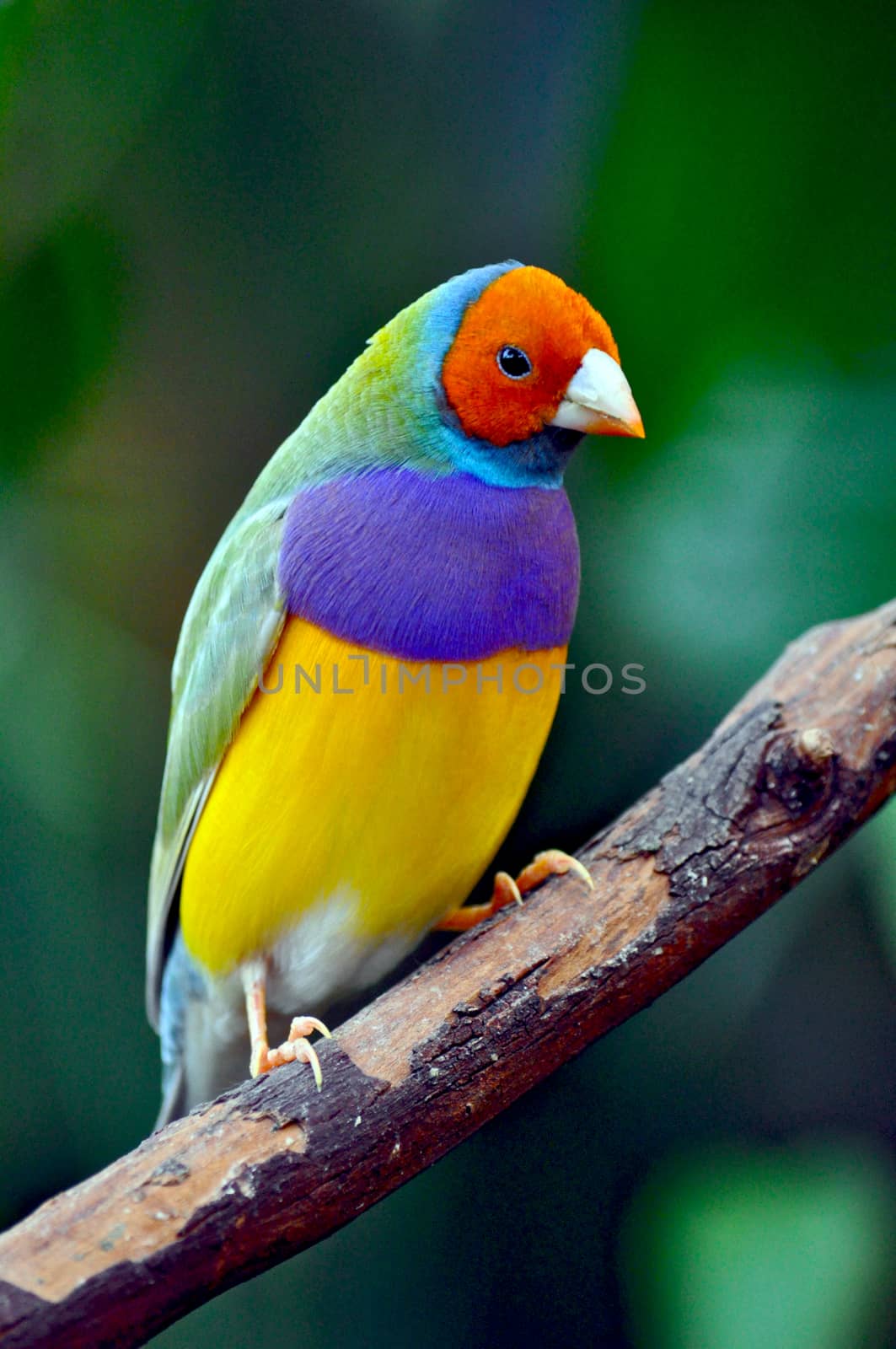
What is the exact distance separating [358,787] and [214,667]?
31cm

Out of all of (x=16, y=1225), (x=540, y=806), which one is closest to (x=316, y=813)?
(x=16, y=1225)

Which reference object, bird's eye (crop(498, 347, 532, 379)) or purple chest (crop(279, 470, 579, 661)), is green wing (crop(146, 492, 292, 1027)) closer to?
purple chest (crop(279, 470, 579, 661))

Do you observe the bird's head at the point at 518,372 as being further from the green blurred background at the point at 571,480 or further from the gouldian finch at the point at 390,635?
the green blurred background at the point at 571,480

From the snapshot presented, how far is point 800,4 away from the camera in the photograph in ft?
7.63

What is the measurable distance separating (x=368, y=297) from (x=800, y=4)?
106 centimetres

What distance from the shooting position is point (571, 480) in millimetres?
2416

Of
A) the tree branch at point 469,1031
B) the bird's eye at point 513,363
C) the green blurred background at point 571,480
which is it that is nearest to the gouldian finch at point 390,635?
the bird's eye at point 513,363

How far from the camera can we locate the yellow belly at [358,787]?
1.65 metres

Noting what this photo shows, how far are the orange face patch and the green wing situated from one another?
325 millimetres

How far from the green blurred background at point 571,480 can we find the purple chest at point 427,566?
0.70 meters

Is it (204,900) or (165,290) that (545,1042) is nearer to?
(204,900)

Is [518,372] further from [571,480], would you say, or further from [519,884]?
[519,884]

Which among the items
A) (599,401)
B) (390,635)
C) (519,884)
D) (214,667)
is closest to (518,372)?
(599,401)

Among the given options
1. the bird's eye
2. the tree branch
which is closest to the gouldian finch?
the bird's eye
